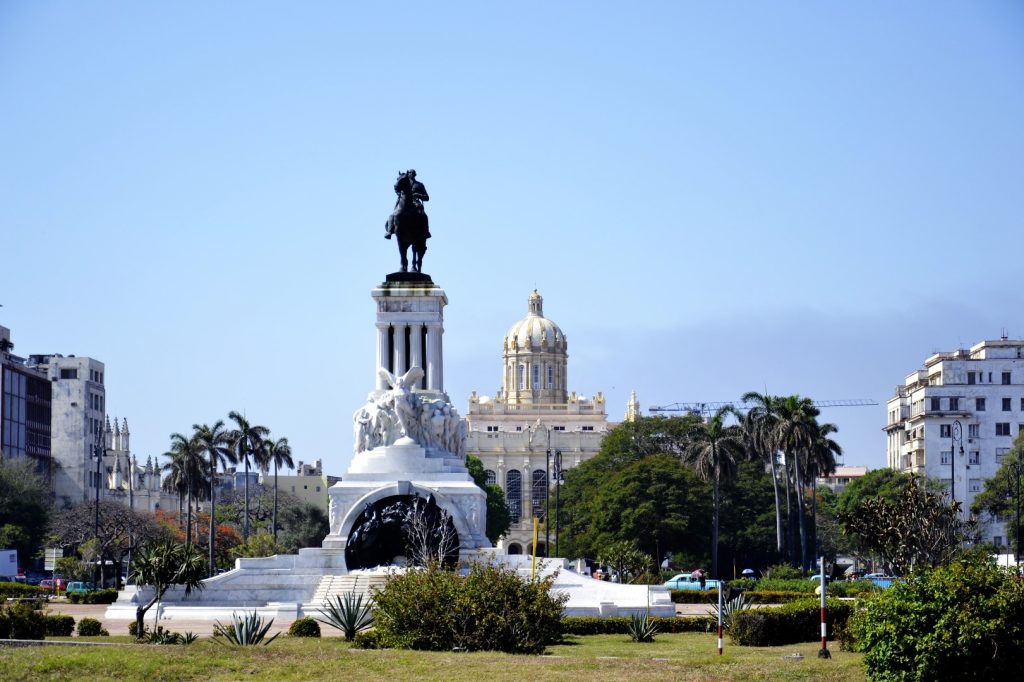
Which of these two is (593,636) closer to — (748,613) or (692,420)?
(748,613)

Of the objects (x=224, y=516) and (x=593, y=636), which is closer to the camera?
(x=593, y=636)

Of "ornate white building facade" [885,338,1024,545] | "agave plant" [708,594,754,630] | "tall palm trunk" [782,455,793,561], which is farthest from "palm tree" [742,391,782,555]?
"agave plant" [708,594,754,630]

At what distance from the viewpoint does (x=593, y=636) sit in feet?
160

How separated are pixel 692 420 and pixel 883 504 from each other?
96191 mm

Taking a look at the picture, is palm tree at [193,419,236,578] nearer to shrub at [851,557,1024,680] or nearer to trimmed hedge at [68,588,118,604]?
trimmed hedge at [68,588,118,604]

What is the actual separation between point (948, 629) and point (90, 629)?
23389mm

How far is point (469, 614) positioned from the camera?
39.3 m

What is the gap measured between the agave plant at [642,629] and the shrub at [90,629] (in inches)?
517

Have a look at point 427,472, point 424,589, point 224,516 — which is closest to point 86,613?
point 427,472

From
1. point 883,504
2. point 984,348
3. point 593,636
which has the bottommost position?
point 593,636

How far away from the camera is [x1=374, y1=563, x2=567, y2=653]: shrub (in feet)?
128

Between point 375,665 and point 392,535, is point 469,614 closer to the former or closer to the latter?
point 375,665

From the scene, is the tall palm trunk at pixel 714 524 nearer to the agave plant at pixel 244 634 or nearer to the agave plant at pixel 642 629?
the agave plant at pixel 642 629

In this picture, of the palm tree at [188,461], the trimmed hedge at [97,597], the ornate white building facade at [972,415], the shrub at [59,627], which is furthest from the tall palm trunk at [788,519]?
the shrub at [59,627]
